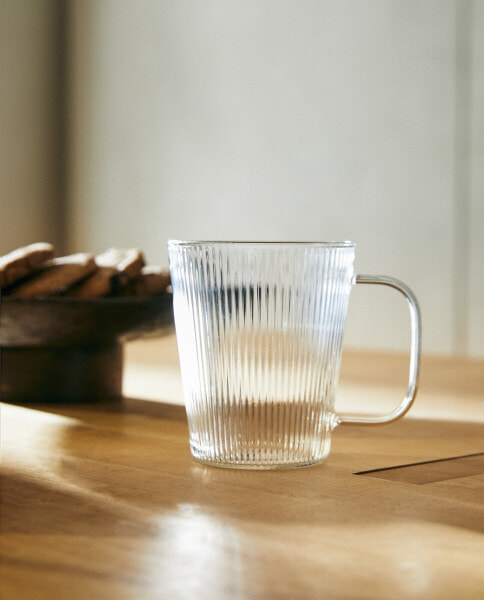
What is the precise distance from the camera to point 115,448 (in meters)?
0.50

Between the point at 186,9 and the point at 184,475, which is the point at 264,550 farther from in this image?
the point at 186,9

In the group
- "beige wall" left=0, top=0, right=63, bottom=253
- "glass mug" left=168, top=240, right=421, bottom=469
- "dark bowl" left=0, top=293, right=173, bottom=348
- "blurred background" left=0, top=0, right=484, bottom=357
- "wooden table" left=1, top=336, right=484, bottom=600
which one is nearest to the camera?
"wooden table" left=1, top=336, right=484, bottom=600

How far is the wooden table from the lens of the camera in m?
0.26

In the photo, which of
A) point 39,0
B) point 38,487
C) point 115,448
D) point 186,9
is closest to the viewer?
point 38,487

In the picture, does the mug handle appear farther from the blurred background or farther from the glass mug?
the blurred background

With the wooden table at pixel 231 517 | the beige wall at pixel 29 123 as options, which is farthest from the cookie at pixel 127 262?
the beige wall at pixel 29 123

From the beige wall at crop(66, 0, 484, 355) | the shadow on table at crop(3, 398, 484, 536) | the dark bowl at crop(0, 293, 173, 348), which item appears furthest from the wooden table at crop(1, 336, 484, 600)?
the beige wall at crop(66, 0, 484, 355)

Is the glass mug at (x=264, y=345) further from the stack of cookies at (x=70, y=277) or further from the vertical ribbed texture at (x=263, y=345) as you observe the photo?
the stack of cookies at (x=70, y=277)

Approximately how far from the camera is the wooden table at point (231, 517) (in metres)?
0.26

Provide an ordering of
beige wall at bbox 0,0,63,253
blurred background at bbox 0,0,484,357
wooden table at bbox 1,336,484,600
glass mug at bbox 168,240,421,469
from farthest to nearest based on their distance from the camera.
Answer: beige wall at bbox 0,0,63,253 < blurred background at bbox 0,0,484,357 < glass mug at bbox 168,240,421,469 < wooden table at bbox 1,336,484,600

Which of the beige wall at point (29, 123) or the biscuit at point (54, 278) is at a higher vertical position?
the beige wall at point (29, 123)

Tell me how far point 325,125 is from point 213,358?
1838mm

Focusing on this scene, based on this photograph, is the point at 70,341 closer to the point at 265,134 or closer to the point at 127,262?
the point at 127,262

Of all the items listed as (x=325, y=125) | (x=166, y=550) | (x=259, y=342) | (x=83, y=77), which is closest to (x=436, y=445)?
(x=259, y=342)
